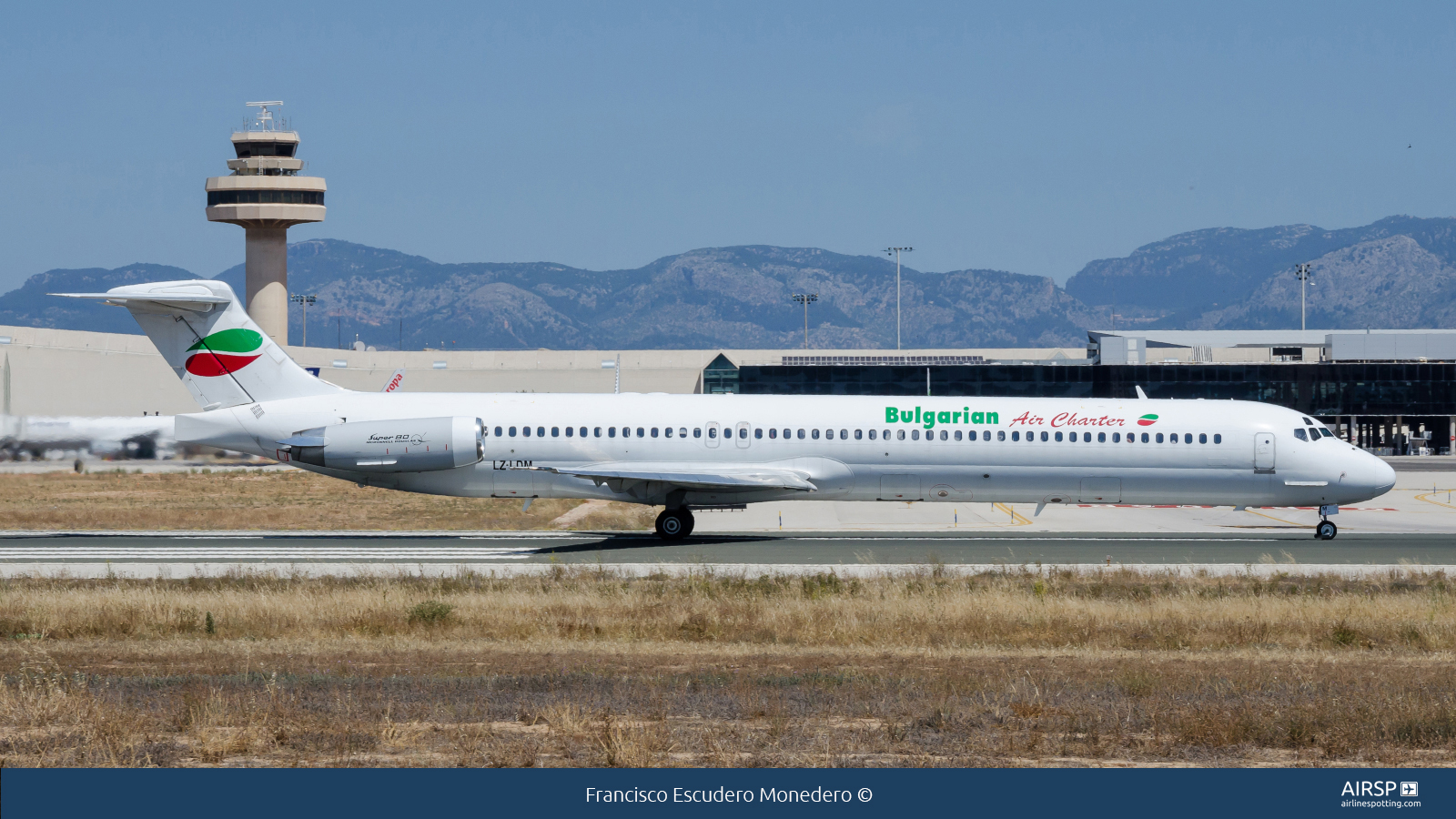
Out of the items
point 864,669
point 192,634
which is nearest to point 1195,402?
point 864,669

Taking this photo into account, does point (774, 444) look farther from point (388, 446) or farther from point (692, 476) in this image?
point (388, 446)

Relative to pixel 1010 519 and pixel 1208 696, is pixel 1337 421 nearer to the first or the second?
pixel 1010 519

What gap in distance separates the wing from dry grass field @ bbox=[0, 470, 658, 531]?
19.7ft

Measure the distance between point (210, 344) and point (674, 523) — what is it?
37.7 feet

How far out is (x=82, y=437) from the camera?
43.3 m

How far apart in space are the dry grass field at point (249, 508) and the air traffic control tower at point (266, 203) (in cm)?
4777

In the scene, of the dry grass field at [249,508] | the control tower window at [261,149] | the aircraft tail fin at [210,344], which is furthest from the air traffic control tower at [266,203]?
the aircraft tail fin at [210,344]

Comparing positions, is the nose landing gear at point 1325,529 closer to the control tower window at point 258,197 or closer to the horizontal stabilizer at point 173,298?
the horizontal stabilizer at point 173,298

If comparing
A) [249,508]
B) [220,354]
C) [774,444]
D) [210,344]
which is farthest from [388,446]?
[249,508]

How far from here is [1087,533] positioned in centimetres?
3441

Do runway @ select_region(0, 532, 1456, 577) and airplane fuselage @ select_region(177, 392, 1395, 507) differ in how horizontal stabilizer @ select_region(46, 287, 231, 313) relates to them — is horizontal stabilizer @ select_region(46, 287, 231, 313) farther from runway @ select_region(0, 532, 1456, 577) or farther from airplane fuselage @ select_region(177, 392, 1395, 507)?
runway @ select_region(0, 532, 1456, 577)

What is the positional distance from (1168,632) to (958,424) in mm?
13866

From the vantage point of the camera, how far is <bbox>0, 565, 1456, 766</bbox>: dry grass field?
37.6 feet

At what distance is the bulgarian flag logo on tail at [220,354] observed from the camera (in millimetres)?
31719
